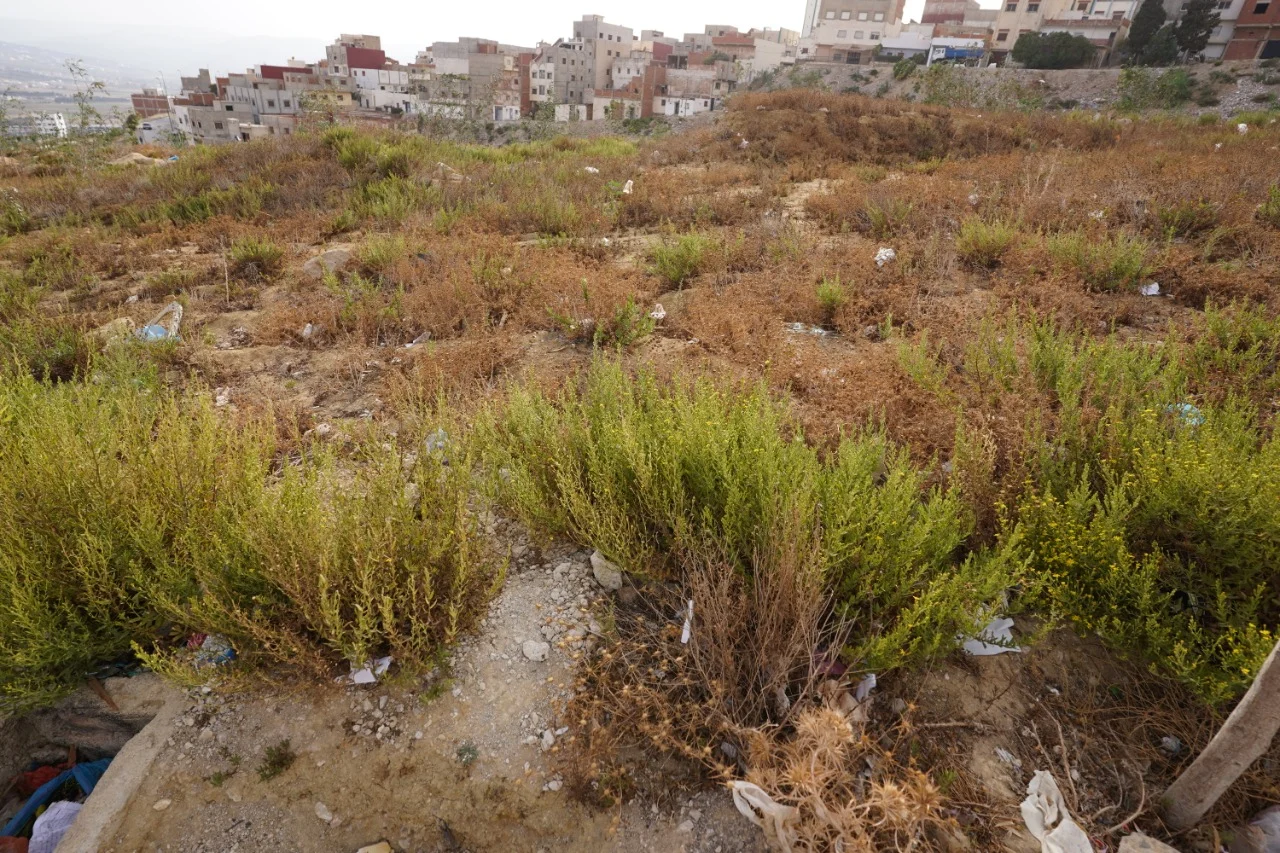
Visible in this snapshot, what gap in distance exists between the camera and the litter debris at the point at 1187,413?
2.68 m

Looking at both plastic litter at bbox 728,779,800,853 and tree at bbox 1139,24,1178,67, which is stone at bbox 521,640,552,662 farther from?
tree at bbox 1139,24,1178,67

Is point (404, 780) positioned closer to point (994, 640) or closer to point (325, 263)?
point (994, 640)

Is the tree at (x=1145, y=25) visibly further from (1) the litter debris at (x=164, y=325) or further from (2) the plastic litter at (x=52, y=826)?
(2) the plastic litter at (x=52, y=826)

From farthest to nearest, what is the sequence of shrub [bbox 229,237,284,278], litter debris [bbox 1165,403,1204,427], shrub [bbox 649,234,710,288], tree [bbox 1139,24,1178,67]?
tree [bbox 1139,24,1178,67], shrub [bbox 229,237,284,278], shrub [bbox 649,234,710,288], litter debris [bbox 1165,403,1204,427]

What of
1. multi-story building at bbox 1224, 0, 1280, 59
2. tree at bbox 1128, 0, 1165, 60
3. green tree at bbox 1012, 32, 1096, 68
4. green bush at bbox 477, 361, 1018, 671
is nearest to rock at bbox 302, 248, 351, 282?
green bush at bbox 477, 361, 1018, 671

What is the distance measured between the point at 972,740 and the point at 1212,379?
2.89 metres

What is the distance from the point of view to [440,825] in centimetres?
185

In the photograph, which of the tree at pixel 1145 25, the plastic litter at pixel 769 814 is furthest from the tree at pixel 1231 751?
the tree at pixel 1145 25

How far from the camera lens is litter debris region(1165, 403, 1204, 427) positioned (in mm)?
2678

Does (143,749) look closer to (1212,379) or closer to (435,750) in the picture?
(435,750)

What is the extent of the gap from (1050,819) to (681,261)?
5.26m

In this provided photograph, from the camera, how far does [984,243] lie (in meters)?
5.60

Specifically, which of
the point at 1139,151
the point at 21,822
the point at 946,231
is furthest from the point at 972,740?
the point at 1139,151

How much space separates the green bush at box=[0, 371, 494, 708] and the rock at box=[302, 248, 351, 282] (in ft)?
14.0
